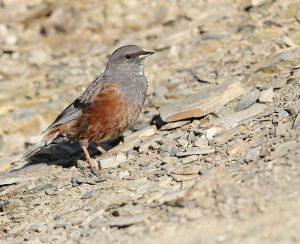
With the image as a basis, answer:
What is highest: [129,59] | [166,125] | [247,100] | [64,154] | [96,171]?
[129,59]

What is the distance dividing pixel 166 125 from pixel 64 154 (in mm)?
2147

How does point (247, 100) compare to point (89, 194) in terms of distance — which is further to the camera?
point (247, 100)

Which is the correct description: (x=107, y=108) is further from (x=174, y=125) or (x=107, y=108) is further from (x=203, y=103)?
(x=203, y=103)

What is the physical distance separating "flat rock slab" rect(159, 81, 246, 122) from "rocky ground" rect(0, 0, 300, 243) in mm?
22

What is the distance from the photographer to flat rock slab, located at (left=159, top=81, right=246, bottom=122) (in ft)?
31.6

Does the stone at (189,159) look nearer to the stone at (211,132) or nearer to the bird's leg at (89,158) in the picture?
the stone at (211,132)

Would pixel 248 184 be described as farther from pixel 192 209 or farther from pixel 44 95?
pixel 44 95

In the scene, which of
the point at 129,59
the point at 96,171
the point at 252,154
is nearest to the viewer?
the point at 252,154

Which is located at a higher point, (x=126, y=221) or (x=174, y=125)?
(x=126, y=221)

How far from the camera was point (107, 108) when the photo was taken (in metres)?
9.76

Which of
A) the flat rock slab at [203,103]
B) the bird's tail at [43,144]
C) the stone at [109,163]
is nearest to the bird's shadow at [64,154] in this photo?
the bird's tail at [43,144]

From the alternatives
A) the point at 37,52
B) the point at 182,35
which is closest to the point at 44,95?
the point at 37,52

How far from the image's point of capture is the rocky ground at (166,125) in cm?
652

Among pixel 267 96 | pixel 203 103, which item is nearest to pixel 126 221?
pixel 203 103
